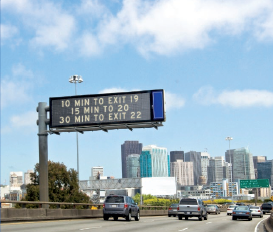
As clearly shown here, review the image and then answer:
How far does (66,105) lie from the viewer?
34188 mm

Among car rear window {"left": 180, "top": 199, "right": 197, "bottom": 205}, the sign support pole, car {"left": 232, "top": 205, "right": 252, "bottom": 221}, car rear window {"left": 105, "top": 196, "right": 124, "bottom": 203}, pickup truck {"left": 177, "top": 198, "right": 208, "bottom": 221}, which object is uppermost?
the sign support pole

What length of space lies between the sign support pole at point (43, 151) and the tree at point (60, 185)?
99.1ft

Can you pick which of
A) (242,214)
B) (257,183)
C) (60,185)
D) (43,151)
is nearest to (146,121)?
(43,151)

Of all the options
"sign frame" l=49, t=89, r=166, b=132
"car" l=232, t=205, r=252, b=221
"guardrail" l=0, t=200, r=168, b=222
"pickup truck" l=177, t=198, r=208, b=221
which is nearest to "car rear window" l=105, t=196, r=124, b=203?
"guardrail" l=0, t=200, r=168, b=222

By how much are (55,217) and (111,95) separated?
29.9 ft

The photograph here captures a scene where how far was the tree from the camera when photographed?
64375 mm

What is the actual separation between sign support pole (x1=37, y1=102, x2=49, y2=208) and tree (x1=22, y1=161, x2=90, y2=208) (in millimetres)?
30203

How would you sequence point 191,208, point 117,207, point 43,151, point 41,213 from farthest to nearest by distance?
point 191,208, point 43,151, point 117,207, point 41,213

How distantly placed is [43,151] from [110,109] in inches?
224

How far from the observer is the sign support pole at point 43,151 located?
3397cm

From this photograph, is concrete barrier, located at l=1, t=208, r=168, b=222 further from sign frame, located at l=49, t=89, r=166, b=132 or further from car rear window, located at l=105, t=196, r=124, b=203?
sign frame, located at l=49, t=89, r=166, b=132

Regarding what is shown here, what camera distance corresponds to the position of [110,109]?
110ft

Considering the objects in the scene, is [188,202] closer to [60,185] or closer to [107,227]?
[107,227]

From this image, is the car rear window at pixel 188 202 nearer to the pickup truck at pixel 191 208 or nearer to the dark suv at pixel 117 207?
the pickup truck at pixel 191 208
